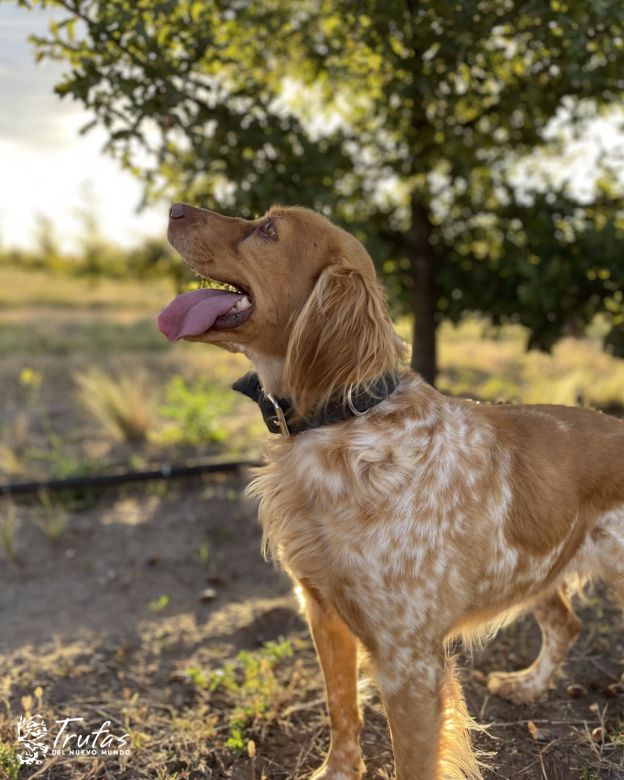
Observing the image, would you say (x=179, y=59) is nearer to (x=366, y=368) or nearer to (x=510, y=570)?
(x=366, y=368)

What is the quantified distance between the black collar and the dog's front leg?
1.98 ft

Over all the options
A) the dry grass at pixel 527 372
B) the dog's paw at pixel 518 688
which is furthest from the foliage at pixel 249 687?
the dry grass at pixel 527 372

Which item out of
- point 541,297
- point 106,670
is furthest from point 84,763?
point 541,297

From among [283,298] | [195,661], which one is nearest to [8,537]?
[195,661]

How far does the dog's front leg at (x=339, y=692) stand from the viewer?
8.75ft

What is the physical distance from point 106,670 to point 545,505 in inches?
80.5

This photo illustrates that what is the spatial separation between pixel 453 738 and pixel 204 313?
1590 mm

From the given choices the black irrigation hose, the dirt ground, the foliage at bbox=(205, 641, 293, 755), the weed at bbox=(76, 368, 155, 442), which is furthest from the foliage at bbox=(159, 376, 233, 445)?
the foliage at bbox=(205, 641, 293, 755)

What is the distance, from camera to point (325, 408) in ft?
8.03

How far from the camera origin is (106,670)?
3375 mm

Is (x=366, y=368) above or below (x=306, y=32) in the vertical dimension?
below

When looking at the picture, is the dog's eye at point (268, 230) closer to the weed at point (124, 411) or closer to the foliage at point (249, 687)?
the foliage at point (249, 687)
